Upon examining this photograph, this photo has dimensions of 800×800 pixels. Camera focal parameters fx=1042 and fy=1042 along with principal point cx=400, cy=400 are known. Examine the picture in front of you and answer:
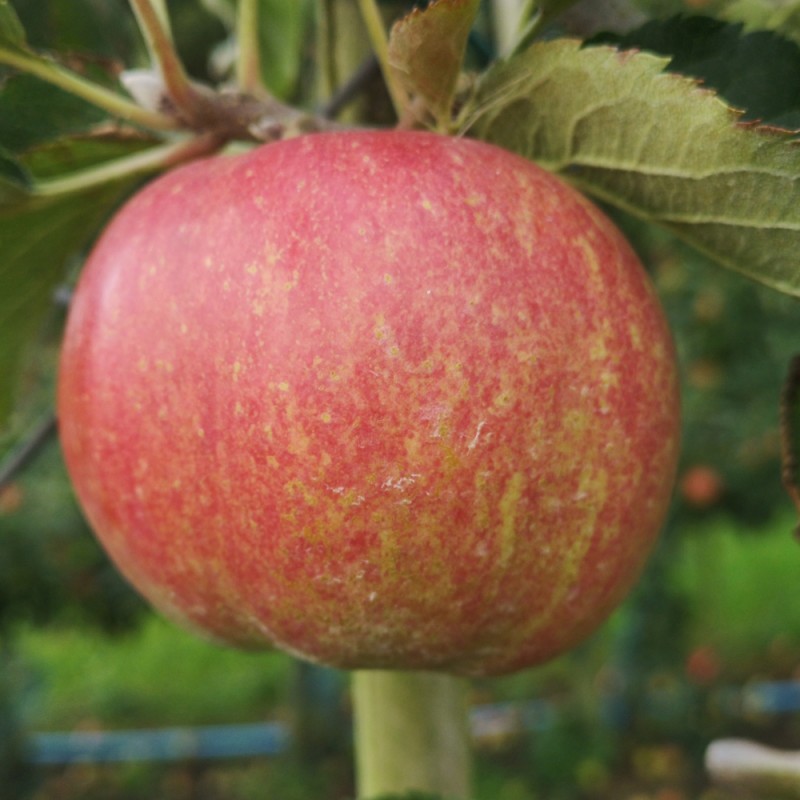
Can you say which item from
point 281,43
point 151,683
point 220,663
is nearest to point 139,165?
point 281,43

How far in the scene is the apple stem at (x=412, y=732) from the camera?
698 mm

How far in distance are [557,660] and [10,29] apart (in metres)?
3.04

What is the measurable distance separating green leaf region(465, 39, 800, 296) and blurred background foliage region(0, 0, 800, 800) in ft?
0.21

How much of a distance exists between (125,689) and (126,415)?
12.2 feet

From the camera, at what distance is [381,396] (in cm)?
47

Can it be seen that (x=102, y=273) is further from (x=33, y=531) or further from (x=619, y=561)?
(x=33, y=531)

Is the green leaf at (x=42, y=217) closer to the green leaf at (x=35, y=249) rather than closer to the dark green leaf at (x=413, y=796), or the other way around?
the green leaf at (x=35, y=249)

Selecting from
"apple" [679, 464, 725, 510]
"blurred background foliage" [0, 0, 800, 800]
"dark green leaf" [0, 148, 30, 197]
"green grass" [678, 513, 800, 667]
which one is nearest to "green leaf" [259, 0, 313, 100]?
"blurred background foliage" [0, 0, 800, 800]

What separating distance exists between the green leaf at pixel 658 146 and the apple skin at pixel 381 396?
30 millimetres

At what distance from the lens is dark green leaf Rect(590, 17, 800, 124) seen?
1.69 feet

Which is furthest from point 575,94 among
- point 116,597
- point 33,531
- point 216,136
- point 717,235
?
point 116,597

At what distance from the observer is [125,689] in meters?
3.98

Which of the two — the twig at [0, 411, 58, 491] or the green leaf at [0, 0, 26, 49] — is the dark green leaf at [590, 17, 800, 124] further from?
the twig at [0, 411, 58, 491]

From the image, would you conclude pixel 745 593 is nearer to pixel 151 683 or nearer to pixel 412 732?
pixel 151 683
